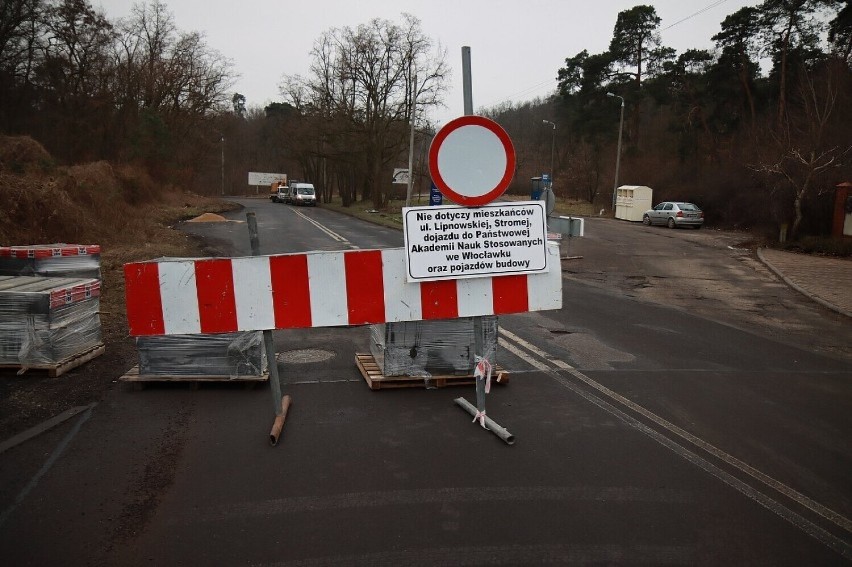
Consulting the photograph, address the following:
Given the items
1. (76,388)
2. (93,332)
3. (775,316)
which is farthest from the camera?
(775,316)

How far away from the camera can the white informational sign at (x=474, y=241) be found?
5.21 meters

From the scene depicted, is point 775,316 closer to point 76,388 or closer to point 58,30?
point 76,388

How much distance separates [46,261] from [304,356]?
374 cm

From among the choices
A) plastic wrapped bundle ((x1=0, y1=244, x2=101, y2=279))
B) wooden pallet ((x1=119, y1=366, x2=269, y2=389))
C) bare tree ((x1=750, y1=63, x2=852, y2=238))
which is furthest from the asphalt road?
bare tree ((x1=750, y1=63, x2=852, y2=238))

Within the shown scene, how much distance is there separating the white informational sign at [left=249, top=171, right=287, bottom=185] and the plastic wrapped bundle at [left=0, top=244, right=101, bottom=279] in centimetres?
9327

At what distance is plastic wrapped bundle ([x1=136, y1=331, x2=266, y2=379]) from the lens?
629cm

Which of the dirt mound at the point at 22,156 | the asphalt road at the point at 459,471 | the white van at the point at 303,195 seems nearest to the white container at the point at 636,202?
the dirt mound at the point at 22,156

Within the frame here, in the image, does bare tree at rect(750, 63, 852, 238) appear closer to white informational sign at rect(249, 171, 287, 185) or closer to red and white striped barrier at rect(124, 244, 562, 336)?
red and white striped barrier at rect(124, 244, 562, 336)

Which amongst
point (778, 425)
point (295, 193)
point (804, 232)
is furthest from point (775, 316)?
point (295, 193)

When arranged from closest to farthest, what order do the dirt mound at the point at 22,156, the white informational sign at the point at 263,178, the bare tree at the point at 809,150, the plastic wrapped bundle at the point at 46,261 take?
1. the plastic wrapped bundle at the point at 46,261
2. the bare tree at the point at 809,150
3. the dirt mound at the point at 22,156
4. the white informational sign at the point at 263,178

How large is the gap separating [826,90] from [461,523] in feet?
97.1

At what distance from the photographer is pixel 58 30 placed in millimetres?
39250

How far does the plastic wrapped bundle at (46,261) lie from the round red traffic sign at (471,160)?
19.6 feet

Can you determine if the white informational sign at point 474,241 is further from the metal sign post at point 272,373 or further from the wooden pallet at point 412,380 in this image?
the wooden pallet at point 412,380
